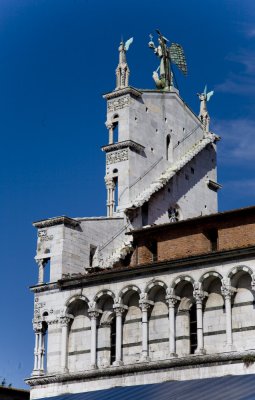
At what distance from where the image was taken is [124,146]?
5034 cm

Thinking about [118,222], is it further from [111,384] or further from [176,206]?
[111,384]

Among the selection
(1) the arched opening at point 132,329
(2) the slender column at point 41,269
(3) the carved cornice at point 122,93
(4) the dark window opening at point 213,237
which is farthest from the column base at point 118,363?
(3) the carved cornice at point 122,93

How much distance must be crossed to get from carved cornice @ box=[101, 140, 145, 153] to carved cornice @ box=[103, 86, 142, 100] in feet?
8.93

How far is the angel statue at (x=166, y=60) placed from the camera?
5609cm

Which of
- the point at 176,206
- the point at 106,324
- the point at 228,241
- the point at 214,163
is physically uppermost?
the point at 214,163

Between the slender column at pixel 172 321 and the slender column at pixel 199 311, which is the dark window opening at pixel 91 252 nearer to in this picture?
the slender column at pixel 172 321

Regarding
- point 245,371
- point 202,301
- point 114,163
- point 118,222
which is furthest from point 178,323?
point 114,163

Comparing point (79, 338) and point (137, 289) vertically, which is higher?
point (137, 289)

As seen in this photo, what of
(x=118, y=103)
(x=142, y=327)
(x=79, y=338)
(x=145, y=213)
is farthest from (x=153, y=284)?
(x=118, y=103)

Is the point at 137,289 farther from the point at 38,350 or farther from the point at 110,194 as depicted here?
the point at 110,194

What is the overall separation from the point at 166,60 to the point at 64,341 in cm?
1942

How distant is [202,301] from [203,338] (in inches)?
57.9

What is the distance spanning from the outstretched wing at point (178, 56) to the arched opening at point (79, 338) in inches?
715

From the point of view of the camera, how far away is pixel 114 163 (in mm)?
50438
